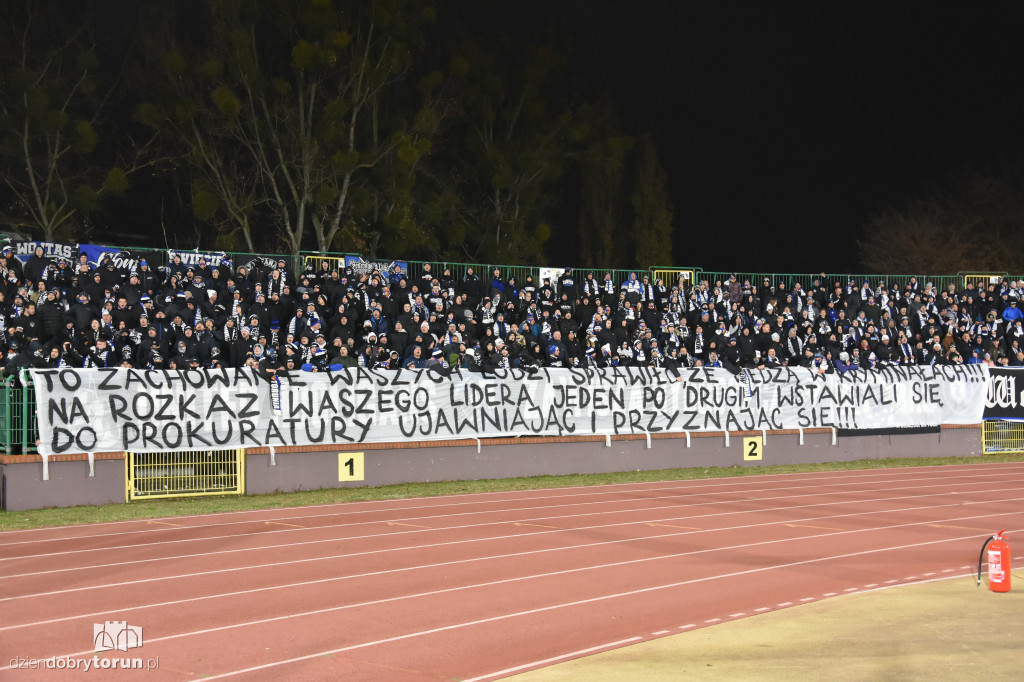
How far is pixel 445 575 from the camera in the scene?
10.8 m

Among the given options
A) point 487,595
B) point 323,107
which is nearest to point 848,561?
point 487,595

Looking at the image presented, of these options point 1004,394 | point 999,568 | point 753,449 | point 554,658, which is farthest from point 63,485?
point 1004,394

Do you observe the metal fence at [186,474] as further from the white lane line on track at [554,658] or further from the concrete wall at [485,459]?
the white lane line on track at [554,658]

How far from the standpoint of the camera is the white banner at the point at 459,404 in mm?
16750

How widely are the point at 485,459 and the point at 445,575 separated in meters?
9.85

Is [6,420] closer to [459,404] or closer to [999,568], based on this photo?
[459,404]

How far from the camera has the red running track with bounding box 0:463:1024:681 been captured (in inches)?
310

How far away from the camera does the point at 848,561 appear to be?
39.3 feet

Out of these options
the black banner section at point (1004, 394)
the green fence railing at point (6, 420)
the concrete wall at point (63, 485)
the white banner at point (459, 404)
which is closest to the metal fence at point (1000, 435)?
A: the black banner section at point (1004, 394)

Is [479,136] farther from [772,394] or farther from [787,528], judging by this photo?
[787,528]

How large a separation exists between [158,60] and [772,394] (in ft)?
90.3

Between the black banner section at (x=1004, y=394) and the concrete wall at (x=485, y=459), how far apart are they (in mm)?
684

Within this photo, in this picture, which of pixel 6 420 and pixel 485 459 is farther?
pixel 485 459

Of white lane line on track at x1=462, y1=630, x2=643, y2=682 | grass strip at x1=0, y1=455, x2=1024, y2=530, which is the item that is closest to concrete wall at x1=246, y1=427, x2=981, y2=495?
grass strip at x1=0, y1=455, x2=1024, y2=530
